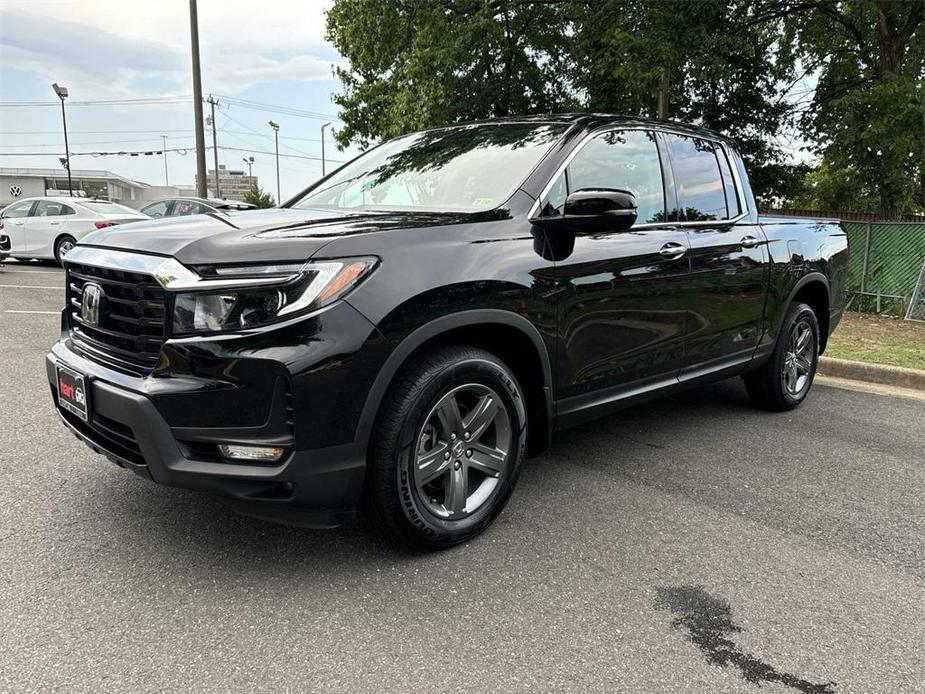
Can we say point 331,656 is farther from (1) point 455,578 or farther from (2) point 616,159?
(2) point 616,159

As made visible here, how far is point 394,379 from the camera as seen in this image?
8.75 feet

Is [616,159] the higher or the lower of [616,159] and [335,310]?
the higher

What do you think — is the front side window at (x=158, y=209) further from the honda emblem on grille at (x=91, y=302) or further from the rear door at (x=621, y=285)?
the rear door at (x=621, y=285)

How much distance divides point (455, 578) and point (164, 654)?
1.04m

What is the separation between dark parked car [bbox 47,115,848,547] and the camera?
2.41m

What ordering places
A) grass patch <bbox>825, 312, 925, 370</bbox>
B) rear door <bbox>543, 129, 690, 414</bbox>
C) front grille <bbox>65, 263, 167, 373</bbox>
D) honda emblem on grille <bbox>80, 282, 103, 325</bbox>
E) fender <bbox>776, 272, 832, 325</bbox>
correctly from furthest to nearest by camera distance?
1. grass patch <bbox>825, 312, 925, 370</bbox>
2. fender <bbox>776, 272, 832, 325</bbox>
3. rear door <bbox>543, 129, 690, 414</bbox>
4. honda emblem on grille <bbox>80, 282, 103, 325</bbox>
5. front grille <bbox>65, 263, 167, 373</bbox>

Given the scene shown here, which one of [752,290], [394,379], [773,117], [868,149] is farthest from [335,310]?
[773,117]

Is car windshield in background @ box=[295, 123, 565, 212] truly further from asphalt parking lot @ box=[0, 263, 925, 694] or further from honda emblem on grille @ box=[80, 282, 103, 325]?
asphalt parking lot @ box=[0, 263, 925, 694]

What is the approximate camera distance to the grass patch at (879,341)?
6.95 metres

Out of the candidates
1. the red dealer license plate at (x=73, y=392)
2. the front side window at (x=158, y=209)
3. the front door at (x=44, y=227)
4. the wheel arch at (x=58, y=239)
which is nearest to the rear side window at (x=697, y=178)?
the red dealer license plate at (x=73, y=392)

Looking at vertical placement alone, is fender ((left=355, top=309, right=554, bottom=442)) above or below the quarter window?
below

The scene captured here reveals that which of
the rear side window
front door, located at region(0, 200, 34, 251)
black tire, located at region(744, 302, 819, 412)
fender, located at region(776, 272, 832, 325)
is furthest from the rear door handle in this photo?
front door, located at region(0, 200, 34, 251)

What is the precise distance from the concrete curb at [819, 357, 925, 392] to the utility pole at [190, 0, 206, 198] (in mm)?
15989

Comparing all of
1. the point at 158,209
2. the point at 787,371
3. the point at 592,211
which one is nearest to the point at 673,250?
the point at 592,211
